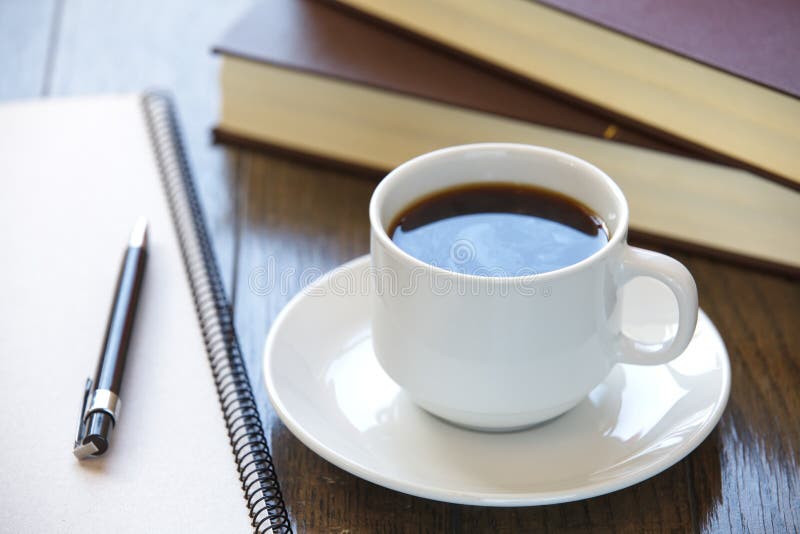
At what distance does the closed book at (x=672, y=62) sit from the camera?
0.75 m

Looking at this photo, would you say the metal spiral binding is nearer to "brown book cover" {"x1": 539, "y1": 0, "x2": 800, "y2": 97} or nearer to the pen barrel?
the pen barrel

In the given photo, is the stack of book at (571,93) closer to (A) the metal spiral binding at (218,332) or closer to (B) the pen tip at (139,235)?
(A) the metal spiral binding at (218,332)

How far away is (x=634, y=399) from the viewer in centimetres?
65

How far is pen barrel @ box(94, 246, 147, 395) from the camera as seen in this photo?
66cm

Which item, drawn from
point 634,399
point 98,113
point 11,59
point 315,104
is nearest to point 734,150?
point 634,399

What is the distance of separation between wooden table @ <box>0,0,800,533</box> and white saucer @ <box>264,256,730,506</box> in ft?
0.09

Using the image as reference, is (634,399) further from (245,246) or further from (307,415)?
(245,246)

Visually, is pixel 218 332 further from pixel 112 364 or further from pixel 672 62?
pixel 672 62

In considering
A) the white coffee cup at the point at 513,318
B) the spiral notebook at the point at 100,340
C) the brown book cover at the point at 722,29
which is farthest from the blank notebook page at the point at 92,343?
the brown book cover at the point at 722,29

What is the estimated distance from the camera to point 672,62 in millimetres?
783

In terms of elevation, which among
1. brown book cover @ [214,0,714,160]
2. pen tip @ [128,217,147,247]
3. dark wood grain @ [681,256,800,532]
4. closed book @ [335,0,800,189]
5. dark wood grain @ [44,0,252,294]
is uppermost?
closed book @ [335,0,800,189]

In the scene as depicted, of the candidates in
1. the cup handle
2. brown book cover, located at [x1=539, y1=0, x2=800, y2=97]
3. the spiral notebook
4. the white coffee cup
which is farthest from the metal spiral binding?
brown book cover, located at [x1=539, y1=0, x2=800, y2=97]

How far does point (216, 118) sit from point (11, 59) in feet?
0.92

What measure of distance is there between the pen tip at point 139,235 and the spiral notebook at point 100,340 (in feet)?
0.06
